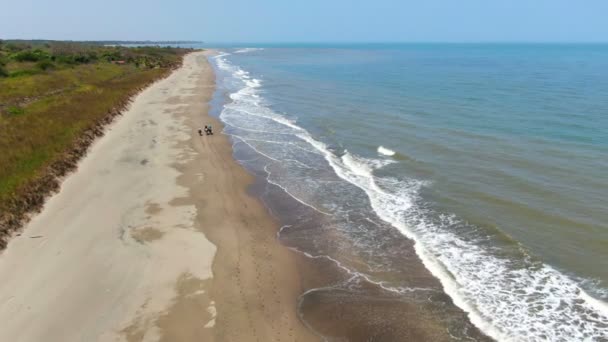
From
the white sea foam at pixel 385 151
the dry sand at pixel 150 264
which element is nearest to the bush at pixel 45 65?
the dry sand at pixel 150 264

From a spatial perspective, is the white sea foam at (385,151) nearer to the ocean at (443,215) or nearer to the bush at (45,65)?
the ocean at (443,215)

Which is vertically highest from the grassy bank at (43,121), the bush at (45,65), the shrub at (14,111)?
the bush at (45,65)

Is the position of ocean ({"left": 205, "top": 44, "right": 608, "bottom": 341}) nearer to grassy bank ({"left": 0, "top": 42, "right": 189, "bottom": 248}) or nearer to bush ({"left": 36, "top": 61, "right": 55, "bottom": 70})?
grassy bank ({"left": 0, "top": 42, "right": 189, "bottom": 248})

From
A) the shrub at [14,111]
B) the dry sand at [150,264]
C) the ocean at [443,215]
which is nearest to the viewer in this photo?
the dry sand at [150,264]

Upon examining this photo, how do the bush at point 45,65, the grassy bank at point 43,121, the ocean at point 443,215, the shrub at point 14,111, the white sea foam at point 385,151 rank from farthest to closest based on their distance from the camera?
the bush at point 45,65
the shrub at point 14,111
the white sea foam at point 385,151
the grassy bank at point 43,121
the ocean at point 443,215

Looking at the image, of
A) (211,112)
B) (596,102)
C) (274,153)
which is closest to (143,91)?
(211,112)

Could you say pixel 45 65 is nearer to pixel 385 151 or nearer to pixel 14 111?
pixel 14 111
